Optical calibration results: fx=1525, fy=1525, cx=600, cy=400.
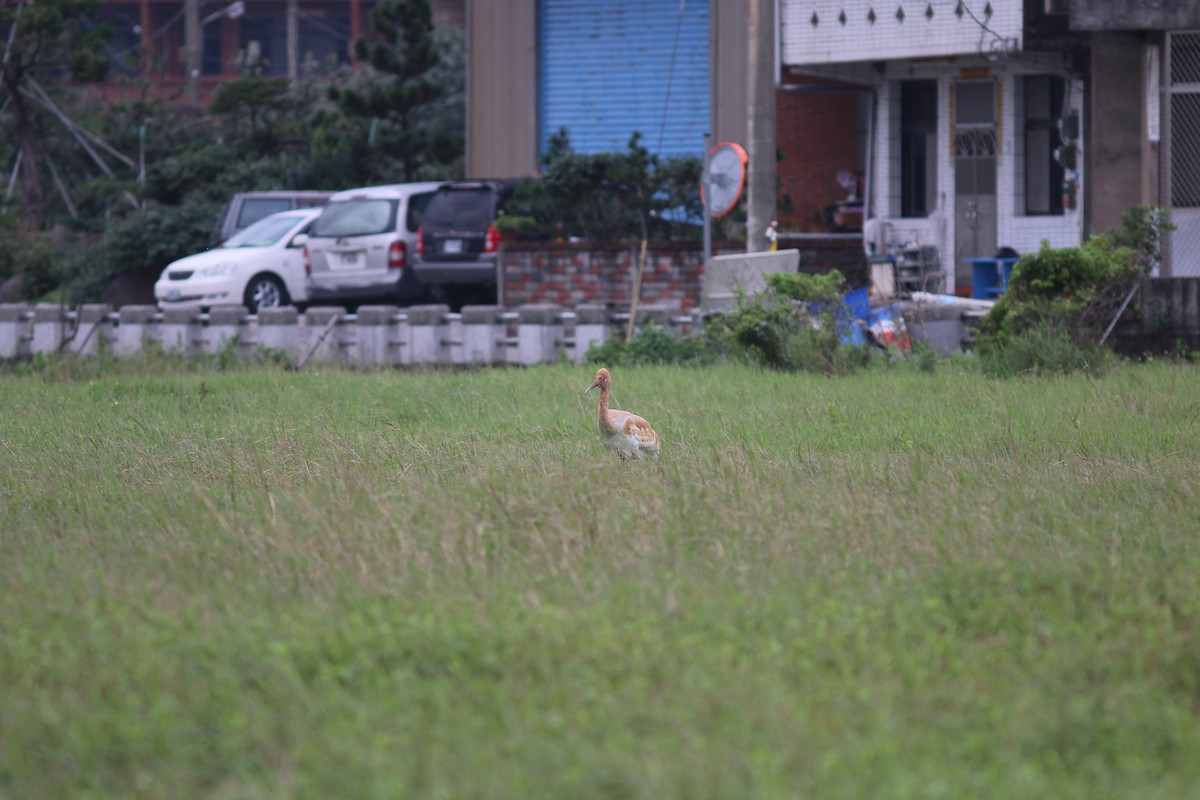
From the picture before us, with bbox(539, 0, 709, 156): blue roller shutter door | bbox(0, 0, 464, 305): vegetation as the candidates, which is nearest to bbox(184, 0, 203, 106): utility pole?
bbox(0, 0, 464, 305): vegetation

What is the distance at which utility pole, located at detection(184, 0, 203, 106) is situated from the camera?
4212 centimetres

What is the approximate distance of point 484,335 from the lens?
17891 mm

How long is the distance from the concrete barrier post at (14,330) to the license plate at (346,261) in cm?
410

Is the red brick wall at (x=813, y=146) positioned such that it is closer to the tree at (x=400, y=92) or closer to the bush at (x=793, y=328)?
the tree at (x=400, y=92)

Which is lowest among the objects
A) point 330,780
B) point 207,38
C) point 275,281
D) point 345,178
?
→ point 330,780

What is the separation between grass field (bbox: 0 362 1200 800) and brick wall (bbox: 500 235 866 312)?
10438mm

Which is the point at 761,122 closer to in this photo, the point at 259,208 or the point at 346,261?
the point at 346,261

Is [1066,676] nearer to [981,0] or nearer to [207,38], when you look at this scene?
[981,0]

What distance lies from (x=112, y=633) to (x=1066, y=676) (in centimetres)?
326

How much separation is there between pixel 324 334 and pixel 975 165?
9.34 m

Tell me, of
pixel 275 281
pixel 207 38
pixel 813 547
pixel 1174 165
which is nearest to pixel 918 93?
pixel 1174 165

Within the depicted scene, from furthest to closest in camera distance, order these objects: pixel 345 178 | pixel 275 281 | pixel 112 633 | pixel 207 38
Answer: pixel 207 38
pixel 345 178
pixel 275 281
pixel 112 633

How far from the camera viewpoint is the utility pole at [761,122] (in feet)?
56.8

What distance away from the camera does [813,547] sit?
21.2 feet
